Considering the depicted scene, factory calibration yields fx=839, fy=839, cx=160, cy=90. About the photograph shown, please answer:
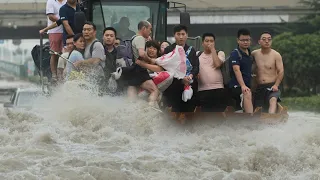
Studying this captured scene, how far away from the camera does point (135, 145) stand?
35.6 ft

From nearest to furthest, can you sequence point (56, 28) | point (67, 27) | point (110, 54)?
point (110, 54) < point (67, 27) < point (56, 28)

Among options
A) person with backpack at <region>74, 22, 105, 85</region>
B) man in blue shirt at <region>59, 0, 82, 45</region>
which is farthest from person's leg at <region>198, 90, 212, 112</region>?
man in blue shirt at <region>59, 0, 82, 45</region>

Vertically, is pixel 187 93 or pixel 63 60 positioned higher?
pixel 63 60

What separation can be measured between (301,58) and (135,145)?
4076 centimetres

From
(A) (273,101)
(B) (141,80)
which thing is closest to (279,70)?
(A) (273,101)

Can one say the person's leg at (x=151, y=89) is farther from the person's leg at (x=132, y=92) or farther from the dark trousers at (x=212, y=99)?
the dark trousers at (x=212, y=99)

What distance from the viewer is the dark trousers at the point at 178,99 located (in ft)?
41.3

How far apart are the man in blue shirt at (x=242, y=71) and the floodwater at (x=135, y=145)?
0.54m

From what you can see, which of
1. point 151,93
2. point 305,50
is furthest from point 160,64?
point 305,50

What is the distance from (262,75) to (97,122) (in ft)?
8.99

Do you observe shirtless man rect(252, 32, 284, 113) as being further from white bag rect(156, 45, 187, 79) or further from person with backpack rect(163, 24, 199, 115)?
white bag rect(156, 45, 187, 79)

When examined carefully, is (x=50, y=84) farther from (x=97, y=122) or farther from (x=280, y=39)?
(x=280, y=39)

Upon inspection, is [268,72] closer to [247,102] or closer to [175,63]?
[247,102]

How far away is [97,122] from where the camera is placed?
11906mm
